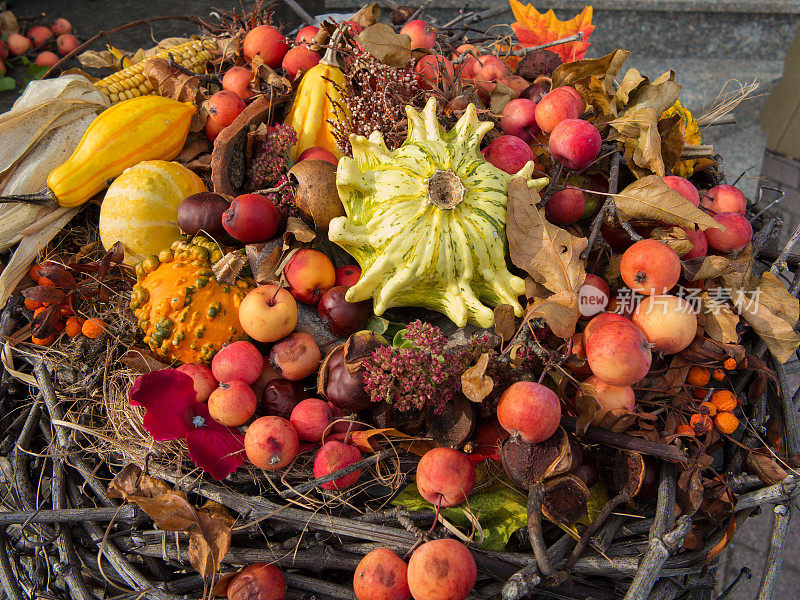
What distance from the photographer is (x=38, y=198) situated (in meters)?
2.00

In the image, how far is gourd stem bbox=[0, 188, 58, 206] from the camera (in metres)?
1.95

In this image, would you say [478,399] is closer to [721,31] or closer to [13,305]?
[13,305]

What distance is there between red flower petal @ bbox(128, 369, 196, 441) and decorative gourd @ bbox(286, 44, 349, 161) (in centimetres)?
99

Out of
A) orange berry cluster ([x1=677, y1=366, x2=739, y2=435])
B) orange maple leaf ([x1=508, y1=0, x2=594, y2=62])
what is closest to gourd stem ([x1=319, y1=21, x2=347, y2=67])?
orange maple leaf ([x1=508, y1=0, x2=594, y2=62])

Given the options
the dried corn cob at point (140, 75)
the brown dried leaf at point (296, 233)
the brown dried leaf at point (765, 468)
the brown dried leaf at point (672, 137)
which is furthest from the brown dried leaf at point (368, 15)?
the brown dried leaf at point (765, 468)

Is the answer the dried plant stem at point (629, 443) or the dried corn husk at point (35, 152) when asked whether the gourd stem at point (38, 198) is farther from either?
the dried plant stem at point (629, 443)

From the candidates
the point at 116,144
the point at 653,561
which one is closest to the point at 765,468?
the point at 653,561

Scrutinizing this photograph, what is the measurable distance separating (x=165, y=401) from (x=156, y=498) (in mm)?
266

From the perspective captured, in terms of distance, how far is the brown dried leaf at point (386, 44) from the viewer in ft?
6.57

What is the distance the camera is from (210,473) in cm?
149

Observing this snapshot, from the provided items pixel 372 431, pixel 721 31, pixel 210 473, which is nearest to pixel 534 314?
pixel 372 431

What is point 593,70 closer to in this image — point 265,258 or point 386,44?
point 386,44

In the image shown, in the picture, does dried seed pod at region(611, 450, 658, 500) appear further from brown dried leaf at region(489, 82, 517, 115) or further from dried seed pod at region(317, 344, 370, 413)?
brown dried leaf at region(489, 82, 517, 115)

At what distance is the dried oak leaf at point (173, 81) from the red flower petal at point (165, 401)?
130cm
